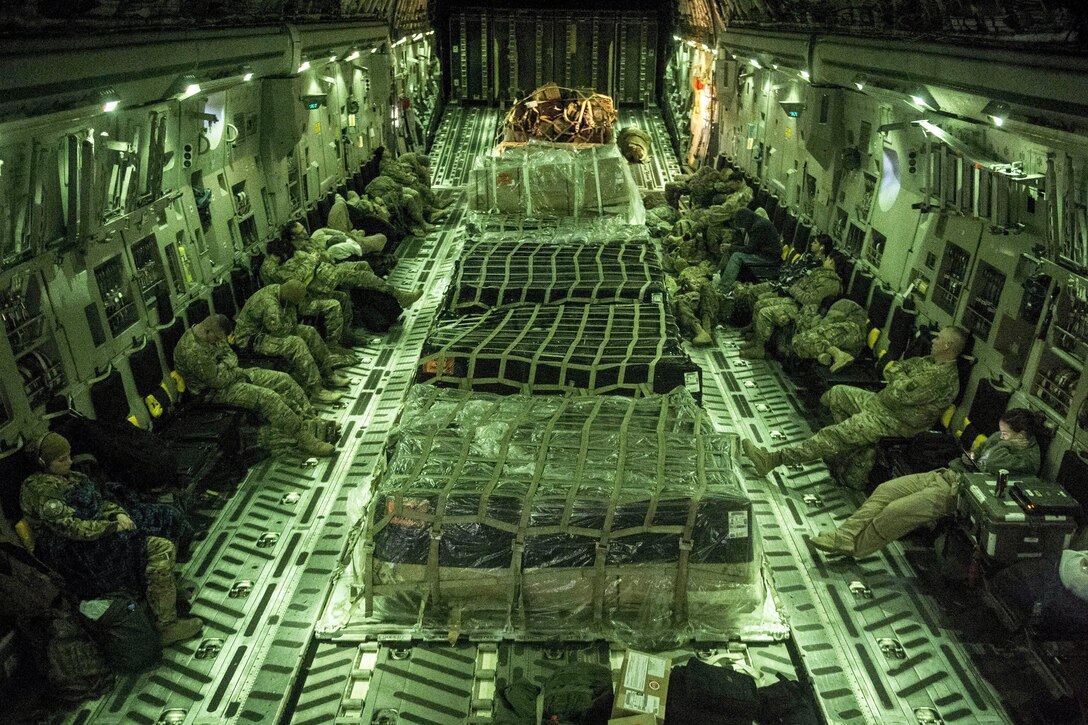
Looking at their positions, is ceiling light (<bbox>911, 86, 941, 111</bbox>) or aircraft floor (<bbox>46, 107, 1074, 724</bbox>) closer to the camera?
aircraft floor (<bbox>46, 107, 1074, 724</bbox>)

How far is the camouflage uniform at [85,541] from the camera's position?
4.38 meters

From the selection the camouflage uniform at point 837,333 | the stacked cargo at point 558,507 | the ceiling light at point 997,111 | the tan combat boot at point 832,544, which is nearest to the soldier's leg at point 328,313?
the stacked cargo at point 558,507

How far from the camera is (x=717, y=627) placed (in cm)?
446

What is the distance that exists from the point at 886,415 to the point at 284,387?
4.81 metres

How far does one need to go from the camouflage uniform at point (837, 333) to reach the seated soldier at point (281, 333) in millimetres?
4435

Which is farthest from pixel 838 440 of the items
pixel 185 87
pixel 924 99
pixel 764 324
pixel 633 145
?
pixel 633 145

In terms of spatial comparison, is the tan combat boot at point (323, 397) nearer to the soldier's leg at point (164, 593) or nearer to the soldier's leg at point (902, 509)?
the soldier's leg at point (164, 593)

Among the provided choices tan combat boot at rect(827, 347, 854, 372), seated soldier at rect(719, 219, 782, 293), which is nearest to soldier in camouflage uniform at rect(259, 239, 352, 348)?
seated soldier at rect(719, 219, 782, 293)

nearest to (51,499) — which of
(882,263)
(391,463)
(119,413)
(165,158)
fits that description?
(119,413)

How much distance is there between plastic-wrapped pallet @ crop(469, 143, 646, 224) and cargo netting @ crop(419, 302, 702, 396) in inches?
139

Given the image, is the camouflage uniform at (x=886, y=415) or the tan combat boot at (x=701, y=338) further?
the tan combat boot at (x=701, y=338)

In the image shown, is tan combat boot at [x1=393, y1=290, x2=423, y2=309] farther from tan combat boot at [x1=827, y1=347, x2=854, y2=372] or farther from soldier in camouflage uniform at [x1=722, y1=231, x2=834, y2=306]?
tan combat boot at [x1=827, y1=347, x2=854, y2=372]

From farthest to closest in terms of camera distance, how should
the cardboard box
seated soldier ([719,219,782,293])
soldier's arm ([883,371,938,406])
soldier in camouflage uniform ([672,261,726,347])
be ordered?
seated soldier ([719,219,782,293]) < soldier in camouflage uniform ([672,261,726,347]) < soldier's arm ([883,371,938,406]) < the cardboard box

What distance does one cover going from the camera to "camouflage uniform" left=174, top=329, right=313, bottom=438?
6371 mm
